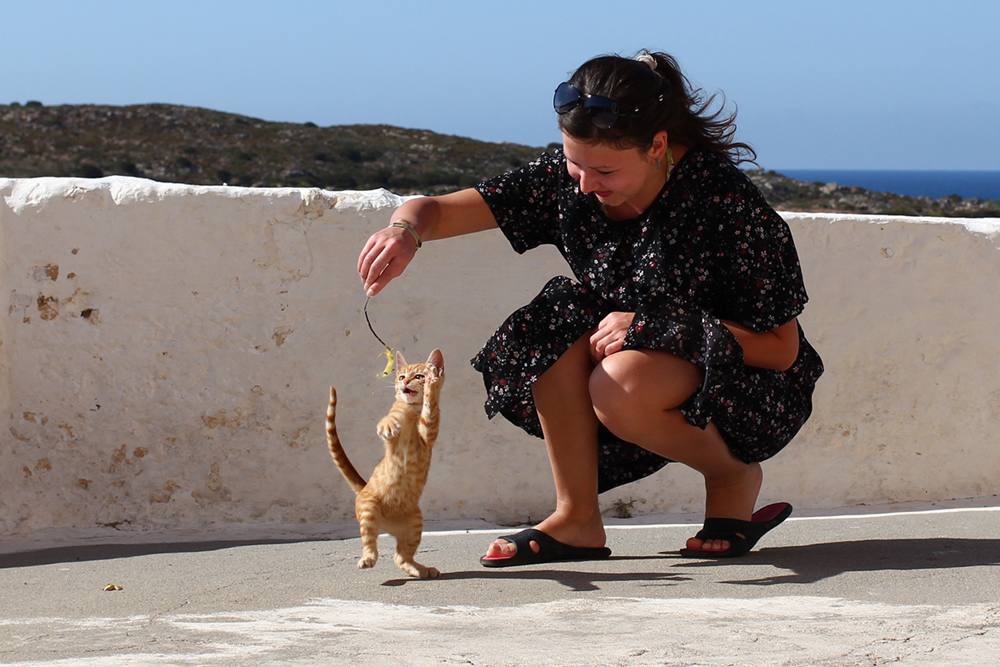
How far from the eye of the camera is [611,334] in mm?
2311

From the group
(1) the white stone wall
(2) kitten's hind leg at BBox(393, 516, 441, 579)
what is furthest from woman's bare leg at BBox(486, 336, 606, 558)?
(1) the white stone wall

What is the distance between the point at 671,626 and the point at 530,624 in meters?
0.25

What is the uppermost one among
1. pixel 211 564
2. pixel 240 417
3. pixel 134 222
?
pixel 134 222

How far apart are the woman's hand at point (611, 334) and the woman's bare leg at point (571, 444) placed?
0.07 meters

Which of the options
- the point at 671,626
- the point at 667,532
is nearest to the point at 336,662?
the point at 671,626

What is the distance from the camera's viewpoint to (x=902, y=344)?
345cm

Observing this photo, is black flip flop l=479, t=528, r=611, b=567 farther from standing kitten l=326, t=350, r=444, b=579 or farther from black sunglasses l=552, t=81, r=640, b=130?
black sunglasses l=552, t=81, r=640, b=130

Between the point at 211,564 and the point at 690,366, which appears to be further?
the point at 211,564

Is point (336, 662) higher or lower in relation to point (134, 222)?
lower

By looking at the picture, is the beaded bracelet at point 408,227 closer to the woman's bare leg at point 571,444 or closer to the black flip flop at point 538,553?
the woman's bare leg at point 571,444

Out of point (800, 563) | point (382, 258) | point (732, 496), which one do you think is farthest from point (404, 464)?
point (800, 563)

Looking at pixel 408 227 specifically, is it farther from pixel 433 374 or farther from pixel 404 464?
pixel 404 464

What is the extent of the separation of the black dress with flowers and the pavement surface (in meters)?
0.37

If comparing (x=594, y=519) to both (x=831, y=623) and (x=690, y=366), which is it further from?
(x=831, y=623)
